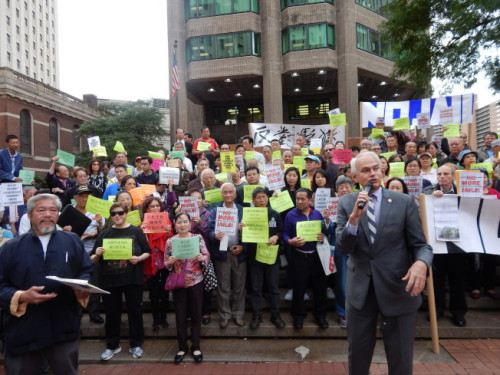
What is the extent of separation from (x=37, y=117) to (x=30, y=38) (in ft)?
160

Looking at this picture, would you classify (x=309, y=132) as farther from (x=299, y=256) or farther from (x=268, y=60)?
(x=268, y=60)

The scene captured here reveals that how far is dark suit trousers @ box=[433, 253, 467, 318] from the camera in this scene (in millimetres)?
5055

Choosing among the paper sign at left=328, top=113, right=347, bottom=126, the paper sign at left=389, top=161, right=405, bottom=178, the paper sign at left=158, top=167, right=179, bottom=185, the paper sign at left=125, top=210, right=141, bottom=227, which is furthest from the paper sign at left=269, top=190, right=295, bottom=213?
the paper sign at left=328, top=113, right=347, bottom=126

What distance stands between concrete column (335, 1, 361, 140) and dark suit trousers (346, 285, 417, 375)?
2352 centimetres

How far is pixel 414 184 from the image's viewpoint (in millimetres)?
5812

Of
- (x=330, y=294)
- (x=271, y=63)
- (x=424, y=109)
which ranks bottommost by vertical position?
(x=330, y=294)

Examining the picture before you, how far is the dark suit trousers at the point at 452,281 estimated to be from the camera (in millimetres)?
5055

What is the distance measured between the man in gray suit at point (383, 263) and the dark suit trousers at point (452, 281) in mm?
2690

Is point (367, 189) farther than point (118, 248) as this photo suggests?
No

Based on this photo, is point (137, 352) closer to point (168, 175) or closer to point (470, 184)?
point (168, 175)

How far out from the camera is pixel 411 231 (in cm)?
284

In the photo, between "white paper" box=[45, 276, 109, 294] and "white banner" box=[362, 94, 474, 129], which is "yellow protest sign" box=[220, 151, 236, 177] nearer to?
"white paper" box=[45, 276, 109, 294]

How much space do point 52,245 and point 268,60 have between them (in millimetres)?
25058

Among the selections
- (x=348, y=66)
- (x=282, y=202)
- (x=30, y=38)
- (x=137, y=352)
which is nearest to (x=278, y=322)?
(x=282, y=202)
